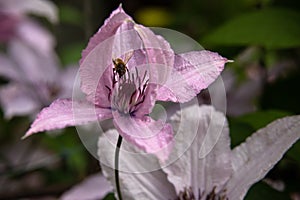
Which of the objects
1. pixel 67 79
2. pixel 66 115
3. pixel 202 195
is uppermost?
pixel 66 115

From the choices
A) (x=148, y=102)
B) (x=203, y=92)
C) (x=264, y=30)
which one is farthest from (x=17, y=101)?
(x=148, y=102)

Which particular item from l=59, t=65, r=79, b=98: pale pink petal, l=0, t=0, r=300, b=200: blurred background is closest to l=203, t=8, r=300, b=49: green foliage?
l=0, t=0, r=300, b=200: blurred background

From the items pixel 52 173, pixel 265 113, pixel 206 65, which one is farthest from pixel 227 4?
pixel 206 65

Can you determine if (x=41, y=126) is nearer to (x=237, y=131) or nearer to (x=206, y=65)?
(x=206, y=65)

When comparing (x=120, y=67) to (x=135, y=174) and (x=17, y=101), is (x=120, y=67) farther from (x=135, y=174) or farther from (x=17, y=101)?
(x=17, y=101)

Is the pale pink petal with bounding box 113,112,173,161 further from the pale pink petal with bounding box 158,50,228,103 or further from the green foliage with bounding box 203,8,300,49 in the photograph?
the green foliage with bounding box 203,8,300,49

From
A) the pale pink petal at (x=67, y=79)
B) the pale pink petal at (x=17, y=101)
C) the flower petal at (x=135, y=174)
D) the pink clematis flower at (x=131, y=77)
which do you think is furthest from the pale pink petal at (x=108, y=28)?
Result: the pale pink petal at (x=67, y=79)
